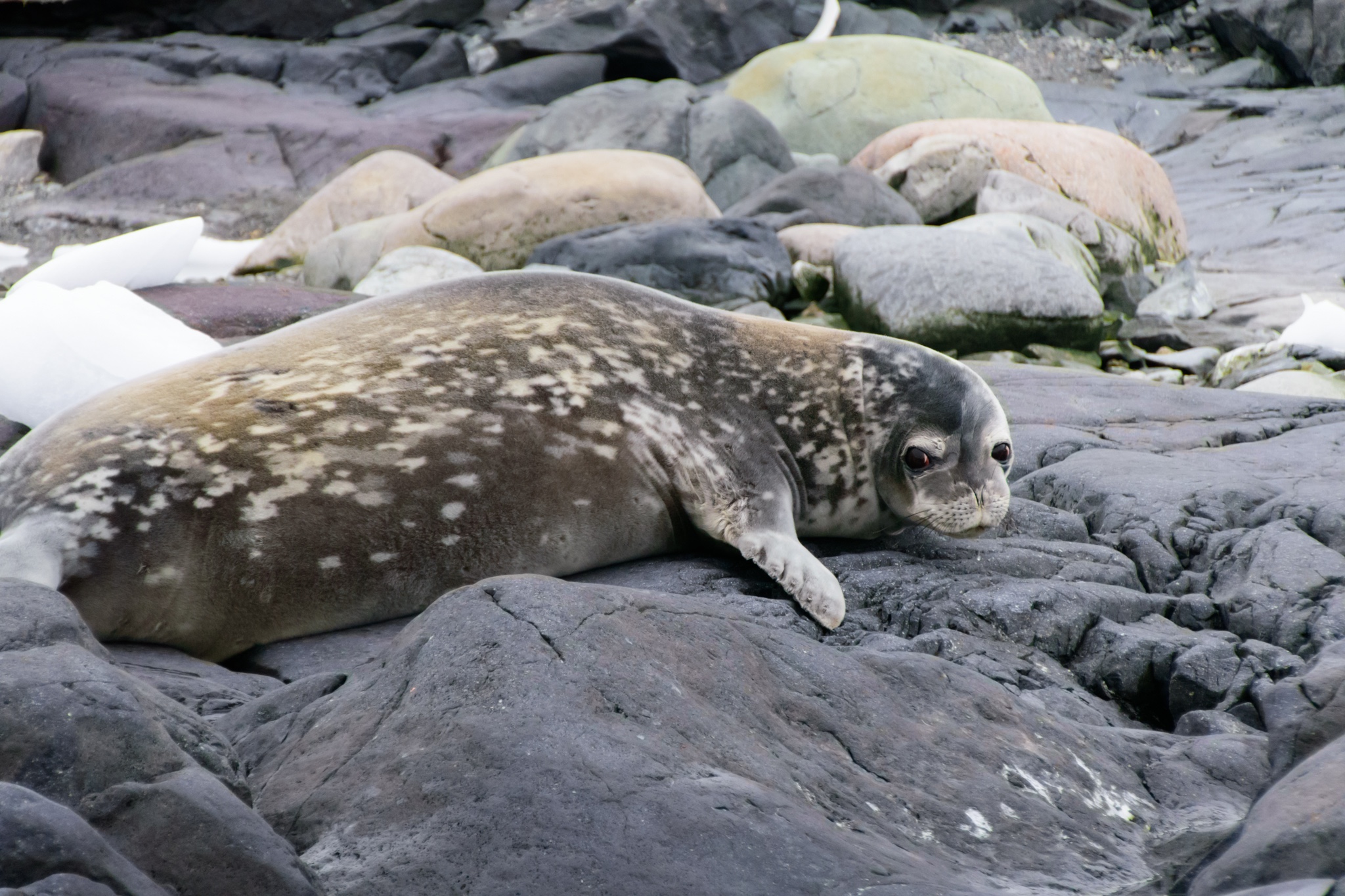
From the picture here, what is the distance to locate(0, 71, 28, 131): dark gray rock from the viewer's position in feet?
50.7

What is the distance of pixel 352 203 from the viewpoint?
11844mm

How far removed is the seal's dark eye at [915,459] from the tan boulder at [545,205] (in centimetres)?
587

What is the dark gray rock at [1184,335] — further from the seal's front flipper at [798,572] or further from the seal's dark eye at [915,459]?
the seal's front flipper at [798,572]

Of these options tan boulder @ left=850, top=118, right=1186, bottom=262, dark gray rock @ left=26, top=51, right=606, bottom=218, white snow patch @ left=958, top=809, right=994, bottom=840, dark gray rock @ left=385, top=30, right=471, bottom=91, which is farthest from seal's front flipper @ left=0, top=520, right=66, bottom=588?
dark gray rock @ left=385, top=30, right=471, bottom=91

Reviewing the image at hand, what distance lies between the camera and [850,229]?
9.97 m

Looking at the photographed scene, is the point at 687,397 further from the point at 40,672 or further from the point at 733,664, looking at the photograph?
the point at 40,672

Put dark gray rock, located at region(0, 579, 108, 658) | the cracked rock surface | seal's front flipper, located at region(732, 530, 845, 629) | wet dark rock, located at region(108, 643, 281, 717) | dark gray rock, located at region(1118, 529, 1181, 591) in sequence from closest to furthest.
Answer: the cracked rock surface < dark gray rock, located at region(0, 579, 108, 658) < wet dark rock, located at region(108, 643, 281, 717) < seal's front flipper, located at region(732, 530, 845, 629) < dark gray rock, located at region(1118, 529, 1181, 591)

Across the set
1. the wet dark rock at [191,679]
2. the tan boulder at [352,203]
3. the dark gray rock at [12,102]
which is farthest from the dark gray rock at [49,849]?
the dark gray rock at [12,102]

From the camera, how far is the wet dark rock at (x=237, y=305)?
616cm

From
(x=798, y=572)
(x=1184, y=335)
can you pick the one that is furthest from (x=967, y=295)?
(x=798, y=572)

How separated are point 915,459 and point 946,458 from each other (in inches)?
3.8

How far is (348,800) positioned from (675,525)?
190 centimetres

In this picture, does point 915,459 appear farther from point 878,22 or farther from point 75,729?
point 878,22

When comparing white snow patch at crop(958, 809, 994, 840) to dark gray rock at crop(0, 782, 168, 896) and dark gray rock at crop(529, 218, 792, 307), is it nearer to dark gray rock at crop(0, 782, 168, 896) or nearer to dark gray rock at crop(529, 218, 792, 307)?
dark gray rock at crop(0, 782, 168, 896)
